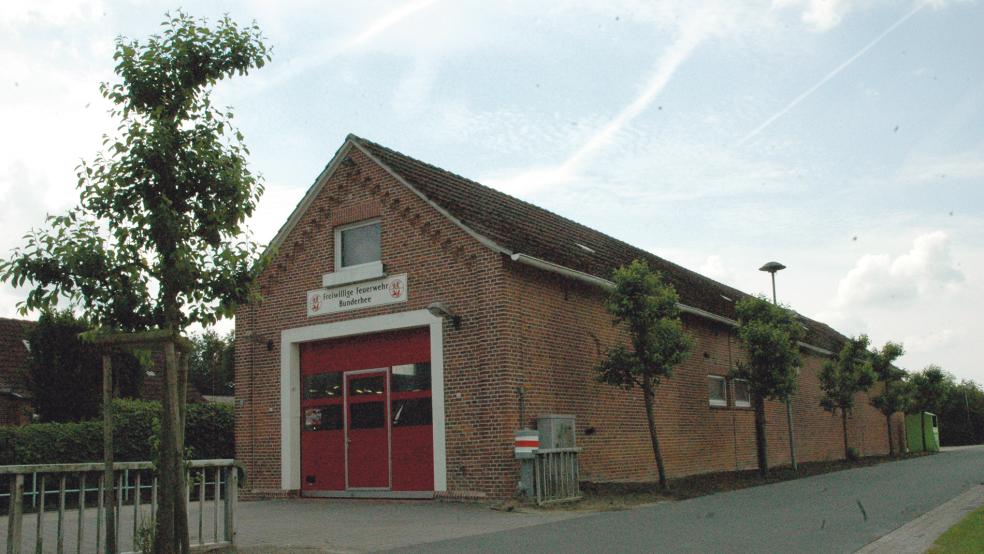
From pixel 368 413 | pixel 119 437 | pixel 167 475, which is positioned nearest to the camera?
pixel 167 475

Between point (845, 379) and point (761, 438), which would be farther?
point (845, 379)

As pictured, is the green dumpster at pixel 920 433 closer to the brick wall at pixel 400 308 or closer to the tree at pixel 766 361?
the tree at pixel 766 361

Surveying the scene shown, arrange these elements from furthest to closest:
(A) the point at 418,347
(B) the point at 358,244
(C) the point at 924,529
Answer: (B) the point at 358,244 < (A) the point at 418,347 < (C) the point at 924,529

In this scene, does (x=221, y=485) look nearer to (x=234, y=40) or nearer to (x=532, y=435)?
(x=234, y=40)

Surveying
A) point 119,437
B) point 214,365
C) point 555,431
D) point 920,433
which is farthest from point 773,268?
point 214,365

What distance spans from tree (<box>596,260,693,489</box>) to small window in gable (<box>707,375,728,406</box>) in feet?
20.7

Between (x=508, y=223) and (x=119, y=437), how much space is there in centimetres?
1161

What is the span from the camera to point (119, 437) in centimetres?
2270

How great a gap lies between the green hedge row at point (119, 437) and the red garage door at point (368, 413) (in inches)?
120

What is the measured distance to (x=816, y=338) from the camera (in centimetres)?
3444

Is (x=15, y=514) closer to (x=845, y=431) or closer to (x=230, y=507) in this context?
(x=230, y=507)

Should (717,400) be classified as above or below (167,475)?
above

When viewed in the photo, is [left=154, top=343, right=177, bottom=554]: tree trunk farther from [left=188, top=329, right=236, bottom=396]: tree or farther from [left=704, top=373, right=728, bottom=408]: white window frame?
[left=188, top=329, right=236, bottom=396]: tree

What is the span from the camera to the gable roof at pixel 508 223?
16.4 meters
